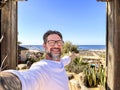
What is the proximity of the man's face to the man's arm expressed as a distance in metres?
0.33

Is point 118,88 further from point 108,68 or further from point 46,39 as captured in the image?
point 46,39

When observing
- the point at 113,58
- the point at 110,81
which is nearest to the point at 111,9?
the point at 113,58

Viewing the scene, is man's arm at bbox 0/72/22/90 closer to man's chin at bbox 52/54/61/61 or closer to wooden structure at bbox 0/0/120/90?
man's chin at bbox 52/54/61/61

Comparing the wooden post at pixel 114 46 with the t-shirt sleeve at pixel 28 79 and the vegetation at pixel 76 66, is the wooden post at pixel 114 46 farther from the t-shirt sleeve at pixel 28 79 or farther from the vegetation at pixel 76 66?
the vegetation at pixel 76 66

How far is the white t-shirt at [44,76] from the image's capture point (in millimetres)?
563

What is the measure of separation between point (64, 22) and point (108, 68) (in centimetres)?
3408

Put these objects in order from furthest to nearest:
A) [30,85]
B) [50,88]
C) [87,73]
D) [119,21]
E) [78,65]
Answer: [78,65] → [87,73] → [119,21] → [50,88] → [30,85]

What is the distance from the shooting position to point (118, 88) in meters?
3.69

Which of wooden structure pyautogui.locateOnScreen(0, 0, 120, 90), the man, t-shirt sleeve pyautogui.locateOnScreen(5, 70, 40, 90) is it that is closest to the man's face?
the man

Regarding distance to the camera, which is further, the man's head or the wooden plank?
the wooden plank

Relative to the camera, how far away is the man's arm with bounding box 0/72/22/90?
1.64 ft

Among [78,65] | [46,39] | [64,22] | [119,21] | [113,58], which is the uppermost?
[64,22]

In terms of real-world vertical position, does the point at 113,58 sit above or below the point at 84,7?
below

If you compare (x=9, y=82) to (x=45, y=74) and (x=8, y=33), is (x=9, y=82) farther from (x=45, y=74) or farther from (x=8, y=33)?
(x=8, y=33)
